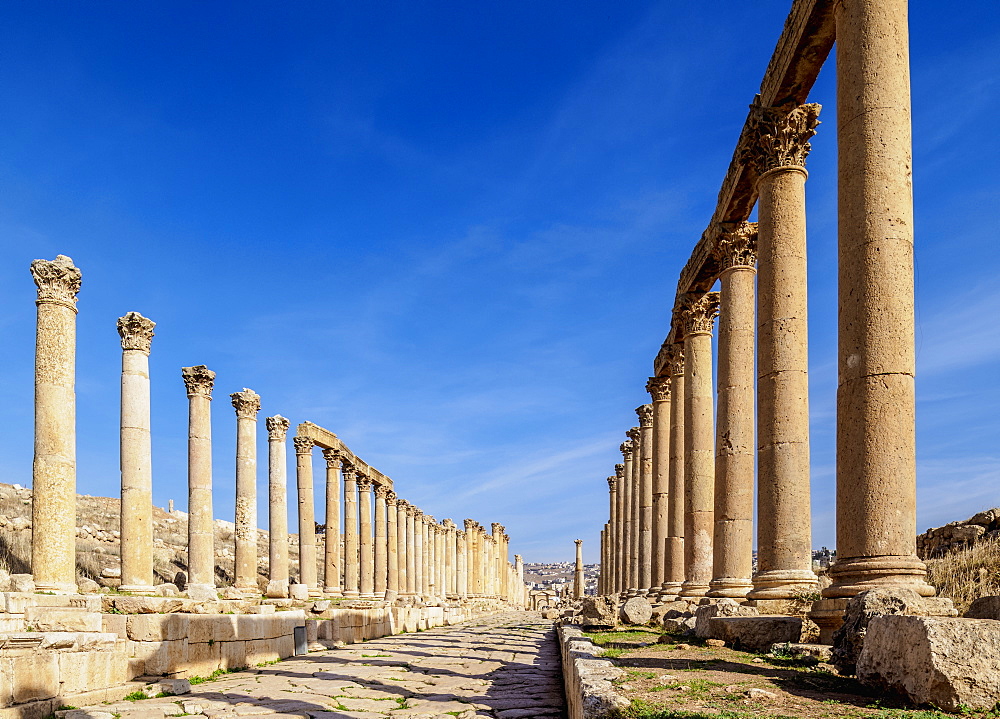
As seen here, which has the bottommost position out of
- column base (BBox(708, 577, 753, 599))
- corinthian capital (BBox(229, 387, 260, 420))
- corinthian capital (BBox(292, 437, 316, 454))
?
column base (BBox(708, 577, 753, 599))

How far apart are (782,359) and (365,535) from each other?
28665mm

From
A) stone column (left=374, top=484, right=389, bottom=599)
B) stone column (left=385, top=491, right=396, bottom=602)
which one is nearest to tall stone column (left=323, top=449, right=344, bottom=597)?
stone column (left=374, top=484, right=389, bottom=599)

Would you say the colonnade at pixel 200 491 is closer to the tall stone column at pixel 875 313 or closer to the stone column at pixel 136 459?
the stone column at pixel 136 459

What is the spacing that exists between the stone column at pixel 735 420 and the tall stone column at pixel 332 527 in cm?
2122

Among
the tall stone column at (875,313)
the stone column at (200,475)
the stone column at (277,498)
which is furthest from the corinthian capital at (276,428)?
the tall stone column at (875,313)

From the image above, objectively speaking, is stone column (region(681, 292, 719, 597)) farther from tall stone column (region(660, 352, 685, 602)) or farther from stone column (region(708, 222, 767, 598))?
stone column (region(708, 222, 767, 598))

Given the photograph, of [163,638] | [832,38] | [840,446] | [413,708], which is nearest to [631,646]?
[413,708]

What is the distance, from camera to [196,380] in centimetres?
2317

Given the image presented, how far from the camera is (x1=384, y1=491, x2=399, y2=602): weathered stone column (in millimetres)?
43669

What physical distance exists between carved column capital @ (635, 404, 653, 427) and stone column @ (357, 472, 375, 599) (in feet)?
46.4

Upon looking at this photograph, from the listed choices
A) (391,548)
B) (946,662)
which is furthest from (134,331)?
(391,548)

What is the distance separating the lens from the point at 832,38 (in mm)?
12414

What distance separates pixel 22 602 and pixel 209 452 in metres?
11.3

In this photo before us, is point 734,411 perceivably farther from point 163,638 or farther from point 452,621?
point 452,621
